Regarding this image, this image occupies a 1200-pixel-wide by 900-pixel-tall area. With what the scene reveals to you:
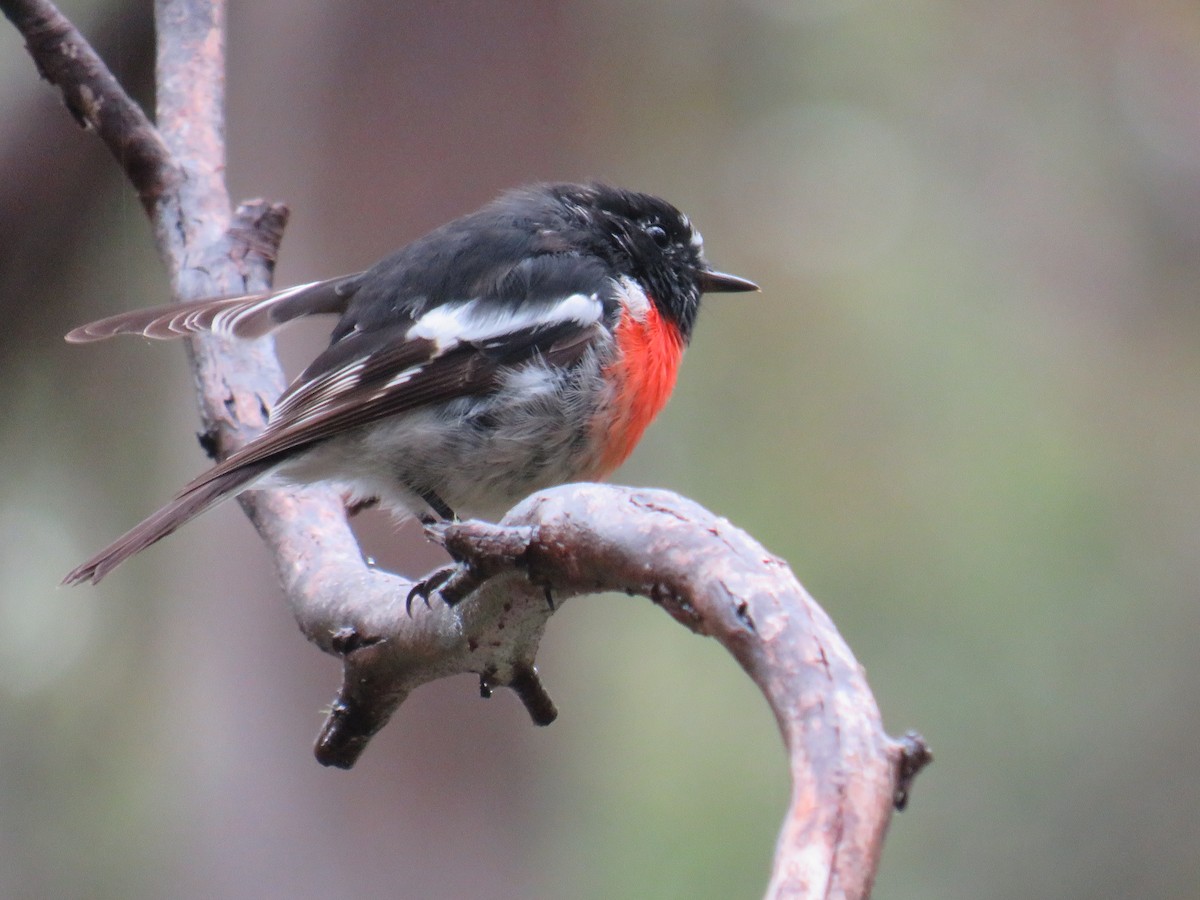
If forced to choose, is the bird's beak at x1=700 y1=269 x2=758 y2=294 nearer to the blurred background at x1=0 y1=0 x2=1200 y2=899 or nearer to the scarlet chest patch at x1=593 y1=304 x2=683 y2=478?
the scarlet chest patch at x1=593 y1=304 x2=683 y2=478

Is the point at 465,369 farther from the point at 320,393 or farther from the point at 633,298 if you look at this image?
the point at 633,298

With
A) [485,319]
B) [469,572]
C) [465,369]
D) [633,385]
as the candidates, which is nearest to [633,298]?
[633,385]

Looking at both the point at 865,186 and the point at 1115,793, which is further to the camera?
the point at 865,186

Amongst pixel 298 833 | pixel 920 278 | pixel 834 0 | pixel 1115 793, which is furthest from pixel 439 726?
pixel 834 0

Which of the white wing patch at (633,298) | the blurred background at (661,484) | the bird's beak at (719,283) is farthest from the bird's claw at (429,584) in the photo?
the blurred background at (661,484)

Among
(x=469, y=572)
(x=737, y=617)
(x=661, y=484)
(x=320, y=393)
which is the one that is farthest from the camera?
(x=661, y=484)

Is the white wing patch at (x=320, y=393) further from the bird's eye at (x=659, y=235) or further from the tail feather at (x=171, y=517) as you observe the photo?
the bird's eye at (x=659, y=235)

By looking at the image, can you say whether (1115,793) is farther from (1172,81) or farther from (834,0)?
(834,0)
